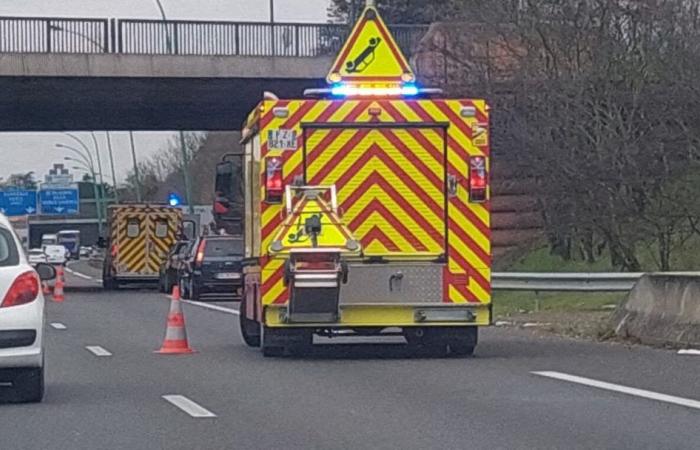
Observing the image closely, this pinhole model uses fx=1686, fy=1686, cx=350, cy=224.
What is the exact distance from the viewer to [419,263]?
17.7 m

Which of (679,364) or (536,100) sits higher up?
(536,100)

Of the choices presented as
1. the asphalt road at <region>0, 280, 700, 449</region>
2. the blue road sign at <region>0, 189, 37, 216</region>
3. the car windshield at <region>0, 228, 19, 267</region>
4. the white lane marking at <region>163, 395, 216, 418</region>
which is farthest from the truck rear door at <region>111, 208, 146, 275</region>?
the blue road sign at <region>0, 189, 37, 216</region>

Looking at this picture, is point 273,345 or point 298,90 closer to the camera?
point 273,345

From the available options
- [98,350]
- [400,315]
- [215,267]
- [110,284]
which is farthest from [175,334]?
[110,284]

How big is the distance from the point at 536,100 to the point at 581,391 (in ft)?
58.2

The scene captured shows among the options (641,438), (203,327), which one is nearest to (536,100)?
(203,327)

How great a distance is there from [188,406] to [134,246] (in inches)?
1349

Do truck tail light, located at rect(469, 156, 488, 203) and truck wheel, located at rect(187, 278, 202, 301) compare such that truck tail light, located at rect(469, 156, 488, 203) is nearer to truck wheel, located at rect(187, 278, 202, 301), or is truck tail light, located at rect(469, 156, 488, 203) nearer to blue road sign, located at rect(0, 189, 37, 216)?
truck wheel, located at rect(187, 278, 202, 301)

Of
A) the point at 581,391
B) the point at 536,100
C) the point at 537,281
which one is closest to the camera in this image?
the point at 581,391

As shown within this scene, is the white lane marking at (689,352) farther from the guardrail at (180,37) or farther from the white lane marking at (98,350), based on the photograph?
the guardrail at (180,37)

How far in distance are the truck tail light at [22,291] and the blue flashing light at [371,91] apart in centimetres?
556

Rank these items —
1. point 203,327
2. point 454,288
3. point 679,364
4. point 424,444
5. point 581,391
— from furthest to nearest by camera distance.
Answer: point 203,327 < point 454,288 < point 679,364 < point 581,391 < point 424,444

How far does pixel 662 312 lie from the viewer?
19281mm

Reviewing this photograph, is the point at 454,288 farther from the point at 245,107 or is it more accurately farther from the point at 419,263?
the point at 245,107
